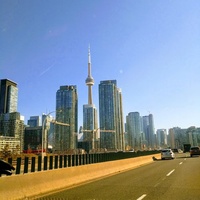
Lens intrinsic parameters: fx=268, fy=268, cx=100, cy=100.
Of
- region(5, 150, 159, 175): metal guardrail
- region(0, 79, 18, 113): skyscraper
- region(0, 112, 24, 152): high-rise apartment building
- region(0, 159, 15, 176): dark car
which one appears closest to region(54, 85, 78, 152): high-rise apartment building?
region(0, 112, 24, 152): high-rise apartment building

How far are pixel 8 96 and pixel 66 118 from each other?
44184 millimetres

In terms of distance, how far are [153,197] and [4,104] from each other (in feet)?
572

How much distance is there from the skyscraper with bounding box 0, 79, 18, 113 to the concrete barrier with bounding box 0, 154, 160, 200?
538 feet

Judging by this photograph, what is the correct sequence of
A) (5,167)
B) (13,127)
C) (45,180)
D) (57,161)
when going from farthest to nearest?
(13,127) → (57,161) → (45,180) → (5,167)

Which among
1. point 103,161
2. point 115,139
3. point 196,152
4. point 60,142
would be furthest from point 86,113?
point 103,161

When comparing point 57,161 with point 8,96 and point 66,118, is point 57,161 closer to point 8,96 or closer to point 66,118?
point 66,118

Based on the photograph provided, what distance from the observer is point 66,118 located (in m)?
166

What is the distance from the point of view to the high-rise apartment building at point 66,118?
156125 millimetres

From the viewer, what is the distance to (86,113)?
618 ft

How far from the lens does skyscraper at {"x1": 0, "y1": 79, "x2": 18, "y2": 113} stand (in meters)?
172

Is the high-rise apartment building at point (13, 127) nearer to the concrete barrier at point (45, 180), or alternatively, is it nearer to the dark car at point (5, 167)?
the concrete barrier at point (45, 180)

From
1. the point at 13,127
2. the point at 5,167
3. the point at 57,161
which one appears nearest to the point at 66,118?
the point at 13,127

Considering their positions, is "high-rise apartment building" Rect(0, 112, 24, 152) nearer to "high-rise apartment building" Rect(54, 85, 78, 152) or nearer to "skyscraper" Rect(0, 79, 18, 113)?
"high-rise apartment building" Rect(54, 85, 78, 152)

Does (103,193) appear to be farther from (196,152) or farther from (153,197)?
(196,152)
